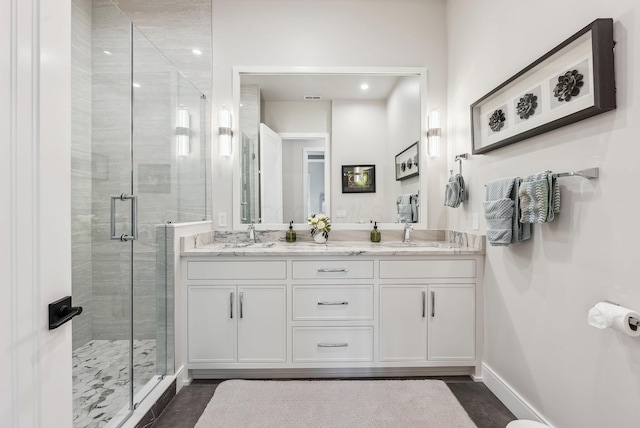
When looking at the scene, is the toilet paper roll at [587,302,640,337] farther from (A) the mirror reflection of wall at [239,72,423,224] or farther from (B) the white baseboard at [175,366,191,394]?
(B) the white baseboard at [175,366,191,394]

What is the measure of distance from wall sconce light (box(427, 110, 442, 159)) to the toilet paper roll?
176 cm

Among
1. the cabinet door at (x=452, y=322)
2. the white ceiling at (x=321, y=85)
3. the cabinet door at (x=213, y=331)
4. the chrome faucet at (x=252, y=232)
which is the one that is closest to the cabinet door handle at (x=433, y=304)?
the cabinet door at (x=452, y=322)

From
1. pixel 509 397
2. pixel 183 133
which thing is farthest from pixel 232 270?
pixel 509 397

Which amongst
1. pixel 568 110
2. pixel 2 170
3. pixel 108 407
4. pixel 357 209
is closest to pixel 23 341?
pixel 2 170

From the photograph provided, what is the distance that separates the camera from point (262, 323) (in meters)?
2.15

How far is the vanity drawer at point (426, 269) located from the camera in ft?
7.12

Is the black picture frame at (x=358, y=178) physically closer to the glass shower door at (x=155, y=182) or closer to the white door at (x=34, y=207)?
the glass shower door at (x=155, y=182)

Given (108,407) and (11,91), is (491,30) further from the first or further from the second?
(108,407)

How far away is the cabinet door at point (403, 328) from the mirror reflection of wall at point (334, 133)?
837 mm

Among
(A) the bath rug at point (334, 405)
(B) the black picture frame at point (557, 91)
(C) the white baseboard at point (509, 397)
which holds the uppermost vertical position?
(B) the black picture frame at point (557, 91)

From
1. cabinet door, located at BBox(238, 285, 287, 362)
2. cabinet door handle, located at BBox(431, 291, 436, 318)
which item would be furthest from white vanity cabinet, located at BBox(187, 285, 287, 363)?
cabinet door handle, located at BBox(431, 291, 436, 318)

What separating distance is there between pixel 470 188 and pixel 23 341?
8.21 ft

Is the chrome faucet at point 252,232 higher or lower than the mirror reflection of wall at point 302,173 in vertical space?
lower

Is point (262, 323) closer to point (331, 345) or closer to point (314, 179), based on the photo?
point (331, 345)
